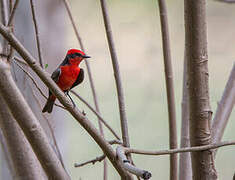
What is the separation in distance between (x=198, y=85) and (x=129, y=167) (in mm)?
341

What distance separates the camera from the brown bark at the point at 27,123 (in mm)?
1222

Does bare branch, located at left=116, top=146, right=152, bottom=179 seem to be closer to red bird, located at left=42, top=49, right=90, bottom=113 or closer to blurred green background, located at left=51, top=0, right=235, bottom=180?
red bird, located at left=42, top=49, right=90, bottom=113

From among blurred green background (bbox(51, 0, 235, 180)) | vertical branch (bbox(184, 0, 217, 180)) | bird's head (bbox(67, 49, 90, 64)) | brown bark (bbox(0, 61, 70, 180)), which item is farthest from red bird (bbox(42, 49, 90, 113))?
blurred green background (bbox(51, 0, 235, 180))

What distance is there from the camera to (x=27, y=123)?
1.25 metres

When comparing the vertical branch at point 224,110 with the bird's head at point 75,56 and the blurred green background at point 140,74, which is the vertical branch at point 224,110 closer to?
the bird's head at point 75,56

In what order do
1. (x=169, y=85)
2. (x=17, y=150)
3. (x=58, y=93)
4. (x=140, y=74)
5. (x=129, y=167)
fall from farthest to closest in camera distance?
(x=140, y=74) → (x=169, y=85) → (x=17, y=150) → (x=58, y=93) → (x=129, y=167)

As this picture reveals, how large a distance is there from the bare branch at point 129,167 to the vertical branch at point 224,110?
1.72 feet

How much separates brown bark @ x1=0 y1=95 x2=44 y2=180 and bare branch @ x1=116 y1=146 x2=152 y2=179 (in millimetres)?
368

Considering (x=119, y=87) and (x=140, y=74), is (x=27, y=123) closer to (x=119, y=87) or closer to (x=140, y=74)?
(x=119, y=87)

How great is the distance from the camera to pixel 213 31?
5.02 metres

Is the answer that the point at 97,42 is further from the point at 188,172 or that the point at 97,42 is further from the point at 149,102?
the point at 188,172

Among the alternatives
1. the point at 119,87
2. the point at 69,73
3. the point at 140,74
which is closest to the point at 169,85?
the point at 119,87

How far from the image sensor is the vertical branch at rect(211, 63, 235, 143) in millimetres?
1624

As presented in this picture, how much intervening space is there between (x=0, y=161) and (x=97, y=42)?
177cm
